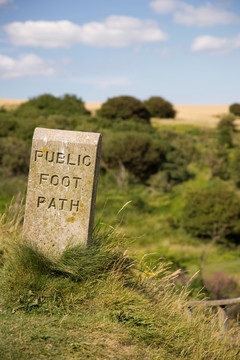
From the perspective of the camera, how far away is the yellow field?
190ft

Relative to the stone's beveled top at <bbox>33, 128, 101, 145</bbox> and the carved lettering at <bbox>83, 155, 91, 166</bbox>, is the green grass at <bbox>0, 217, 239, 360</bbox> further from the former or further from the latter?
the stone's beveled top at <bbox>33, 128, 101, 145</bbox>

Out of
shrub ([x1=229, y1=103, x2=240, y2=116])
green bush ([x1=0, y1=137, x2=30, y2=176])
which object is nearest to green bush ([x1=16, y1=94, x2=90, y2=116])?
green bush ([x1=0, y1=137, x2=30, y2=176])

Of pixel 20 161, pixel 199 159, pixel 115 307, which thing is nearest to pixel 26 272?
pixel 115 307

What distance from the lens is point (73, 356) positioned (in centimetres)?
375

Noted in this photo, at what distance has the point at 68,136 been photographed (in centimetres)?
512

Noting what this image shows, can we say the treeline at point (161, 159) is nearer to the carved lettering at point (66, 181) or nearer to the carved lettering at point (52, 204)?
the carved lettering at point (52, 204)

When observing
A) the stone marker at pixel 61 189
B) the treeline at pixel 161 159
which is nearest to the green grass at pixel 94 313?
the stone marker at pixel 61 189

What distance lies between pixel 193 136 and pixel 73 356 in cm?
4437

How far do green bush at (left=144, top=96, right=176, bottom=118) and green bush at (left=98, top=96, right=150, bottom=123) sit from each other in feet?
25.9

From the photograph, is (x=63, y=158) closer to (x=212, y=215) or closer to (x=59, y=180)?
(x=59, y=180)

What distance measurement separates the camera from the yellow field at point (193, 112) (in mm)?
57938

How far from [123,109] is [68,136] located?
1763 inches

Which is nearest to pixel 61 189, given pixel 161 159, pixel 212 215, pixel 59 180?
pixel 59 180

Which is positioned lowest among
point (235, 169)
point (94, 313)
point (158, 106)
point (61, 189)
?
point (235, 169)
